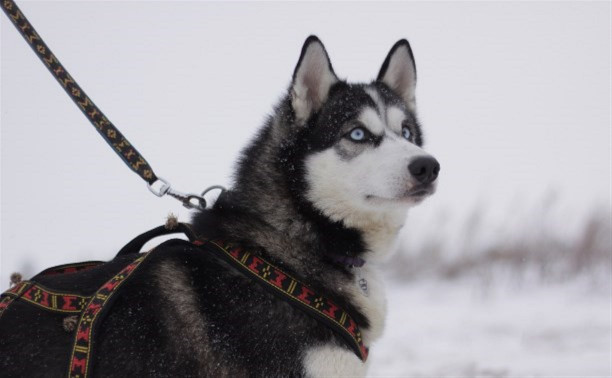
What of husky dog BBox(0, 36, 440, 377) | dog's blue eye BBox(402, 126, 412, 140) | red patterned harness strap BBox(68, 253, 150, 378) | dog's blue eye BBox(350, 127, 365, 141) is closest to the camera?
red patterned harness strap BBox(68, 253, 150, 378)

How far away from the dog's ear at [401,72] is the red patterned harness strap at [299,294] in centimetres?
143

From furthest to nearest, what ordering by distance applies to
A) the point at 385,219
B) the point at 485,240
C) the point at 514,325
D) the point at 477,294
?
the point at 485,240 < the point at 477,294 < the point at 514,325 < the point at 385,219

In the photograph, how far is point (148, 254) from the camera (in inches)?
90.9

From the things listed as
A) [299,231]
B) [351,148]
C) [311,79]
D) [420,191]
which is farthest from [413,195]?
[311,79]

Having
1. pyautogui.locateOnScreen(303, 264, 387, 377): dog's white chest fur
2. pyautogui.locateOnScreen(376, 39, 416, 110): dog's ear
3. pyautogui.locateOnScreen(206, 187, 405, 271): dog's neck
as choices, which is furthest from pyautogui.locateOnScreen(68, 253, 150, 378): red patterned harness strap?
pyautogui.locateOnScreen(376, 39, 416, 110): dog's ear

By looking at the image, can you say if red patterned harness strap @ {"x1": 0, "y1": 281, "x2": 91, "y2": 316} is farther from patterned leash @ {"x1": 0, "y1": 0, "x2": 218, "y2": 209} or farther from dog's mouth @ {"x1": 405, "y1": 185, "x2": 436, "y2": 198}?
dog's mouth @ {"x1": 405, "y1": 185, "x2": 436, "y2": 198}

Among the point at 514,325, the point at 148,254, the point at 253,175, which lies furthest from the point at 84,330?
the point at 514,325

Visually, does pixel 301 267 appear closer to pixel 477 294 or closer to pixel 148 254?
pixel 148 254

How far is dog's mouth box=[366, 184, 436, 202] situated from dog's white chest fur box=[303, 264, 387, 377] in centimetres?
34

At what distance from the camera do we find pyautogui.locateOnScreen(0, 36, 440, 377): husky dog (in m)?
2.11

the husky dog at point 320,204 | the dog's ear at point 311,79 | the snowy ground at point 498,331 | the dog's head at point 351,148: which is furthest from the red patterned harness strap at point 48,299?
the snowy ground at point 498,331

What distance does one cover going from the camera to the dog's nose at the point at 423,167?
244 centimetres

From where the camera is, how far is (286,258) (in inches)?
95.3

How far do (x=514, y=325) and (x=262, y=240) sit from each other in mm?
3629
